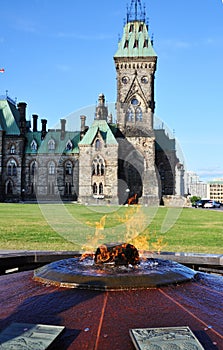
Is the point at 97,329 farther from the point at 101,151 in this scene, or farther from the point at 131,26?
the point at 131,26

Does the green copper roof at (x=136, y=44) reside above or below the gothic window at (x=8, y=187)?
above

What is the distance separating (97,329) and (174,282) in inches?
60.9

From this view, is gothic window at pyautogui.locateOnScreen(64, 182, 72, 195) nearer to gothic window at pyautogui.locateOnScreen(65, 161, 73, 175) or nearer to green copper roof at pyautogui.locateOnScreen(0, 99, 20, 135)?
gothic window at pyautogui.locateOnScreen(65, 161, 73, 175)

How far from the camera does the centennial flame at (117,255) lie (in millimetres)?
5199

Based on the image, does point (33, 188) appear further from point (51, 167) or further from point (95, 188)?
point (95, 188)

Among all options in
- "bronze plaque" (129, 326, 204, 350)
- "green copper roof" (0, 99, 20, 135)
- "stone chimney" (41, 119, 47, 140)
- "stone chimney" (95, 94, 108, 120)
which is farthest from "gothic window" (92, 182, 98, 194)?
"bronze plaque" (129, 326, 204, 350)

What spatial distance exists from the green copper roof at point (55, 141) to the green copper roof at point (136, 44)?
595 inches

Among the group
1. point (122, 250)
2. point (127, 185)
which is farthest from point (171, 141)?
point (122, 250)

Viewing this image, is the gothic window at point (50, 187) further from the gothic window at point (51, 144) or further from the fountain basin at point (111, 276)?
the fountain basin at point (111, 276)

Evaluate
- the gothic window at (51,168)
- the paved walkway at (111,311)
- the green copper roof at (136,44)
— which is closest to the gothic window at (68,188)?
the gothic window at (51,168)

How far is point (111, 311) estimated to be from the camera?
12.7 feet

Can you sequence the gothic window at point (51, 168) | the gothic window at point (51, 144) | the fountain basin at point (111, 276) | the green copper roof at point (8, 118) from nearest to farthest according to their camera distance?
the fountain basin at point (111, 276) < the gothic window at point (51, 168) < the green copper roof at point (8, 118) < the gothic window at point (51, 144)

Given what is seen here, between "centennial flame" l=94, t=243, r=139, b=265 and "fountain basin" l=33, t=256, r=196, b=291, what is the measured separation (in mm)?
89

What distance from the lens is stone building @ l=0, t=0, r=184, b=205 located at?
57.2m
